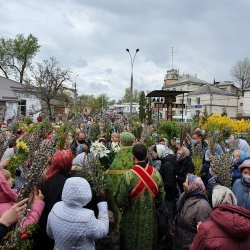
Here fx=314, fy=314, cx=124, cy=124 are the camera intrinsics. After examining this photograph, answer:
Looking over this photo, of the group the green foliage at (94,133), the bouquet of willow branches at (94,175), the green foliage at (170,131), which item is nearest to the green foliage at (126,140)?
the bouquet of willow branches at (94,175)

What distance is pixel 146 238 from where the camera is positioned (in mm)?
3885

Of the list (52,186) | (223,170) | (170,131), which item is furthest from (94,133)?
(52,186)

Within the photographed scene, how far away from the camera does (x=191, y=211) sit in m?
3.68

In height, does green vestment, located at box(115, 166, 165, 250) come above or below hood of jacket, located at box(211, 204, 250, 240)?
below

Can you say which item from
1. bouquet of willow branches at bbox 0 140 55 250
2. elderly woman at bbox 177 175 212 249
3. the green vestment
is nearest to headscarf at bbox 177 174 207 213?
elderly woman at bbox 177 175 212 249

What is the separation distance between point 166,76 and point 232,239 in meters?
90.9

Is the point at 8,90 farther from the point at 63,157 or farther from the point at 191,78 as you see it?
the point at 191,78

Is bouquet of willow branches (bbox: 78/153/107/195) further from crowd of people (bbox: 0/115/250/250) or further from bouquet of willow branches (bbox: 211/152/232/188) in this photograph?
bouquet of willow branches (bbox: 211/152/232/188)

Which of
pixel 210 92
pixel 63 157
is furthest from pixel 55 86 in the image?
pixel 210 92

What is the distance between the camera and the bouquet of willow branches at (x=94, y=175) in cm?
368

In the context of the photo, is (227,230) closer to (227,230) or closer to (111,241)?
(227,230)

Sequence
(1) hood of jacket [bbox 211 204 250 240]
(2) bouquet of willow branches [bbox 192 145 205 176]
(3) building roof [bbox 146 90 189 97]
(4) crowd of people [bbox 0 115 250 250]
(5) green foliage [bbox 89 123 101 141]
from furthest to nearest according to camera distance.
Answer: (3) building roof [bbox 146 90 189 97], (5) green foliage [bbox 89 123 101 141], (2) bouquet of willow branches [bbox 192 145 205 176], (4) crowd of people [bbox 0 115 250 250], (1) hood of jacket [bbox 211 204 250 240]

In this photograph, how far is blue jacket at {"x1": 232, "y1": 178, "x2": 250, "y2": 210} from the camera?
4.32m

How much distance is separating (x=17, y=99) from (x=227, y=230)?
112 ft
